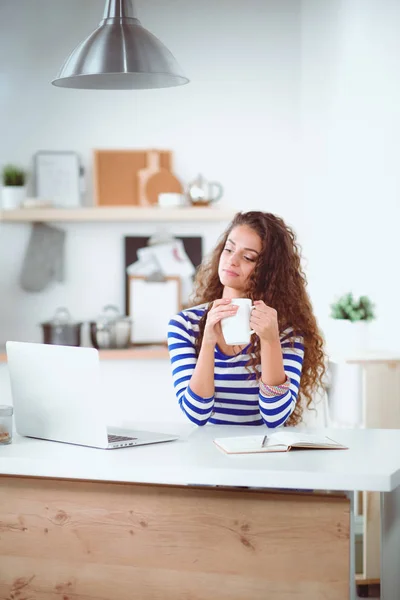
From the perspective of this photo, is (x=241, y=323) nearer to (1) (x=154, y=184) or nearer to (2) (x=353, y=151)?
(2) (x=353, y=151)

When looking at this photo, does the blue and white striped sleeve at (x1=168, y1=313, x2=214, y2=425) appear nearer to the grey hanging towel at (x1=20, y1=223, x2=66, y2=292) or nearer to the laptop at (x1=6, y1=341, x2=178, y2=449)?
the laptop at (x1=6, y1=341, x2=178, y2=449)

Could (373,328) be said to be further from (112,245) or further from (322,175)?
(112,245)

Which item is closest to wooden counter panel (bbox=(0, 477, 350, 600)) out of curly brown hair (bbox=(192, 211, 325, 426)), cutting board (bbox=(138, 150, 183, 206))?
curly brown hair (bbox=(192, 211, 325, 426))

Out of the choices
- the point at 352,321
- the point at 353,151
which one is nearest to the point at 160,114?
the point at 353,151

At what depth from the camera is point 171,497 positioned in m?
1.75

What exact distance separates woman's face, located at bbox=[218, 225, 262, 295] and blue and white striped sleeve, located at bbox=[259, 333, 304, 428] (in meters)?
0.22

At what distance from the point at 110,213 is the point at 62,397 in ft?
8.50

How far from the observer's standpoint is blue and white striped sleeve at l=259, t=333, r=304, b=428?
2.13 metres

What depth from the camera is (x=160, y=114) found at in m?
4.54

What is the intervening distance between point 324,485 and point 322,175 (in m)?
2.87

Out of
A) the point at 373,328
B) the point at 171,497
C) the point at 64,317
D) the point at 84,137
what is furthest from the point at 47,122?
the point at 171,497

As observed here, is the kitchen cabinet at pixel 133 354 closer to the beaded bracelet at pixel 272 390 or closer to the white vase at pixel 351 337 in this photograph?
the white vase at pixel 351 337

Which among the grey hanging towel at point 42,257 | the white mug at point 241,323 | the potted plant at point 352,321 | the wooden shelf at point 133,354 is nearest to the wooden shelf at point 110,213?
the grey hanging towel at point 42,257

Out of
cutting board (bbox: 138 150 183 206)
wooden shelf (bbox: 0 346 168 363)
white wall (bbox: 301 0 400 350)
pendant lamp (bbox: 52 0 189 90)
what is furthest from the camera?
cutting board (bbox: 138 150 183 206)
